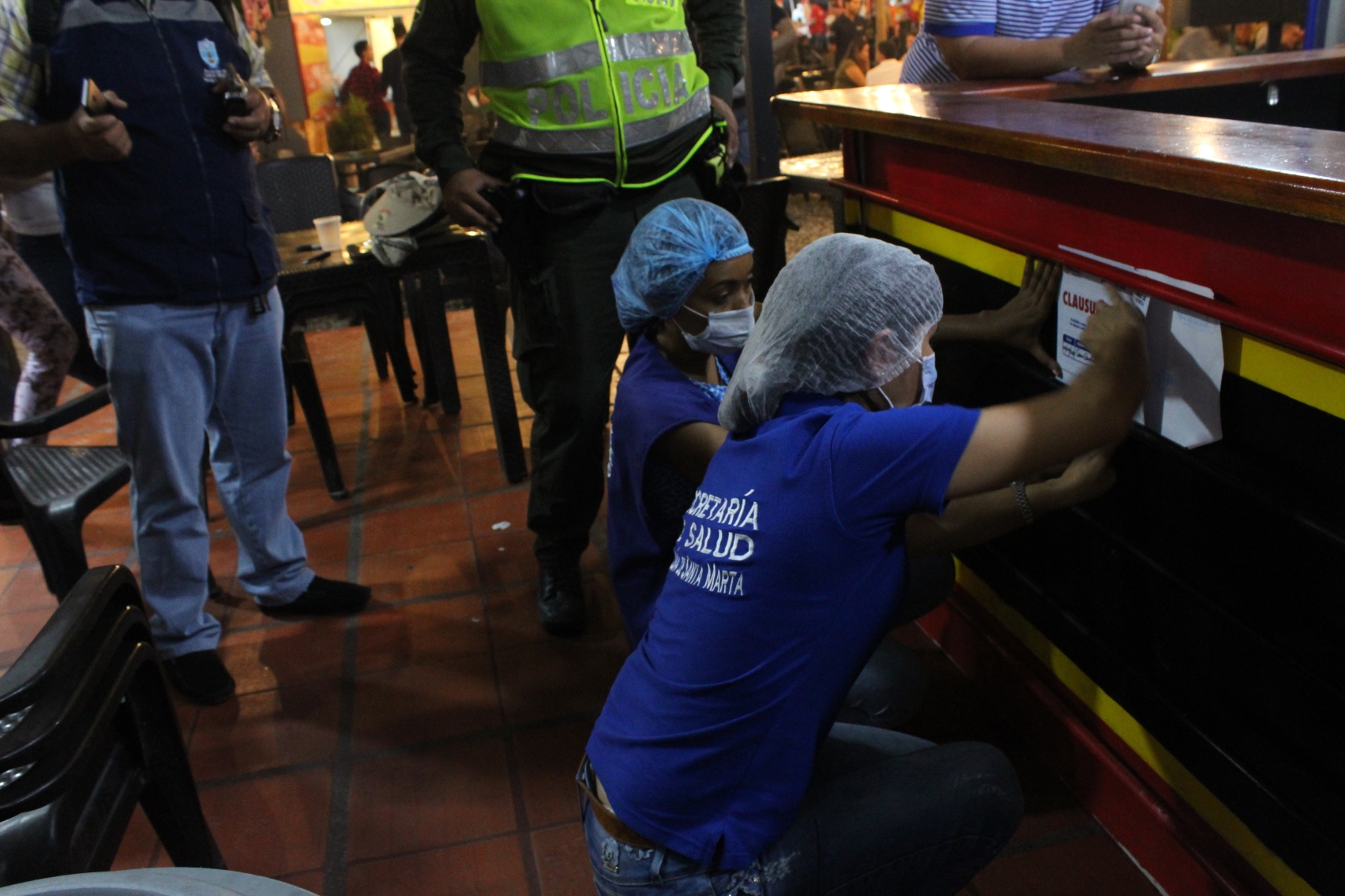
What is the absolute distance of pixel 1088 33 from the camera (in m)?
2.04

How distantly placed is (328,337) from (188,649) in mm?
3322

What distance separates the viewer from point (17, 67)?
1.92 meters

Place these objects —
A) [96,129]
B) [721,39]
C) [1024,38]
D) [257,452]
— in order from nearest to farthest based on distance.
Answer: [96,129]
[1024,38]
[257,452]
[721,39]

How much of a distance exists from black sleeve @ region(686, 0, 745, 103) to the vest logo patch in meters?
1.14

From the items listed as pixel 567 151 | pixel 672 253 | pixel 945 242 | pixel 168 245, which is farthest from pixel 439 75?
pixel 945 242

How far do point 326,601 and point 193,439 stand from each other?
25.4 inches

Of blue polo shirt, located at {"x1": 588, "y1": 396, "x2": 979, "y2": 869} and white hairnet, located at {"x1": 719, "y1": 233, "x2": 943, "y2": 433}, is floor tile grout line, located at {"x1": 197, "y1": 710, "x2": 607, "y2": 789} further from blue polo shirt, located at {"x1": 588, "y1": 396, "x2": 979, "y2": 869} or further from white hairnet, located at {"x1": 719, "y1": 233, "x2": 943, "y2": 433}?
white hairnet, located at {"x1": 719, "y1": 233, "x2": 943, "y2": 433}

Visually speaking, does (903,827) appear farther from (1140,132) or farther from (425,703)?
(425,703)

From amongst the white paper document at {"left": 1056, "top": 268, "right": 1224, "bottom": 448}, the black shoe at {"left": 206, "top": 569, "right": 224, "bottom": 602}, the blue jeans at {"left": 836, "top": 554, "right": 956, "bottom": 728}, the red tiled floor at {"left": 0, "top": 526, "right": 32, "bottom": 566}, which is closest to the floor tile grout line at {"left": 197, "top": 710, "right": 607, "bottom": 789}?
the blue jeans at {"left": 836, "top": 554, "right": 956, "bottom": 728}

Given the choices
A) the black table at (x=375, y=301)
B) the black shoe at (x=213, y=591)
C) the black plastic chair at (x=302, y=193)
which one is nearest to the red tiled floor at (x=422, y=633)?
the black shoe at (x=213, y=591)

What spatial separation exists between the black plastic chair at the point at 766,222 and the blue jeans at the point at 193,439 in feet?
4.82

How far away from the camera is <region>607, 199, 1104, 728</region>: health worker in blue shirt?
1628mm

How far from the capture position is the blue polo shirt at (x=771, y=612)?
43.5 inches

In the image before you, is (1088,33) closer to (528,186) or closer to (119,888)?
(528,186)
